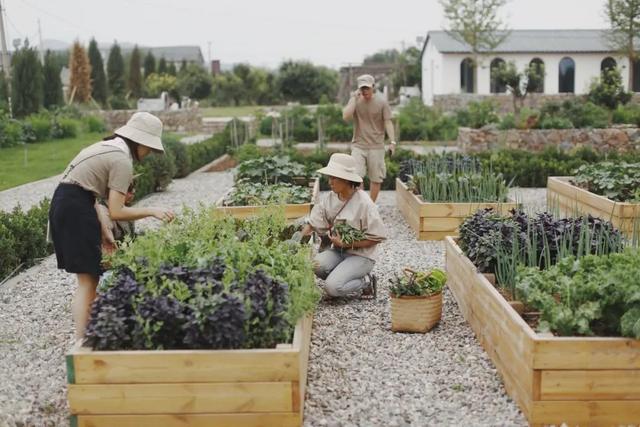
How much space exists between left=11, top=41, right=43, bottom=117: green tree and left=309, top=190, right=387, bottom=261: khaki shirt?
2077 cm

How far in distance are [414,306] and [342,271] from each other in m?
0.78

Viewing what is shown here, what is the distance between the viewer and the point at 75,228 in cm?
440

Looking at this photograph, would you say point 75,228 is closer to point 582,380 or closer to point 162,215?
point 162,215

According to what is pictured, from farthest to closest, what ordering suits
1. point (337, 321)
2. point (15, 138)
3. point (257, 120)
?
point (257, 120), point (15, 138), point (337, 321)

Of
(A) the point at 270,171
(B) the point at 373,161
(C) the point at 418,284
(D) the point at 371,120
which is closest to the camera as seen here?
(C) the point at 418,284

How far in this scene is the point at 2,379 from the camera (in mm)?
4324

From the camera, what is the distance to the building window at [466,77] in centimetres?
3606

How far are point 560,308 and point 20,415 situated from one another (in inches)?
107

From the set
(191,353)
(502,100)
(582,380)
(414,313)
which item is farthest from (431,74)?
(191,353)

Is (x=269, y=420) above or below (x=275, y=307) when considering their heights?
below

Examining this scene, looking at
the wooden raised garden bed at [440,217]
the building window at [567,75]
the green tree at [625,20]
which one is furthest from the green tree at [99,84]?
the wooden raised garden bed at [440,217]

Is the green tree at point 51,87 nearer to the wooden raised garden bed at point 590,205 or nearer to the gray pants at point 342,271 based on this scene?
the wooden raised garden bed at point 590,205

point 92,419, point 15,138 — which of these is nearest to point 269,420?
point 92,419

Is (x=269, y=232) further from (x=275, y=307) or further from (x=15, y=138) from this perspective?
(x=15, y=138)
